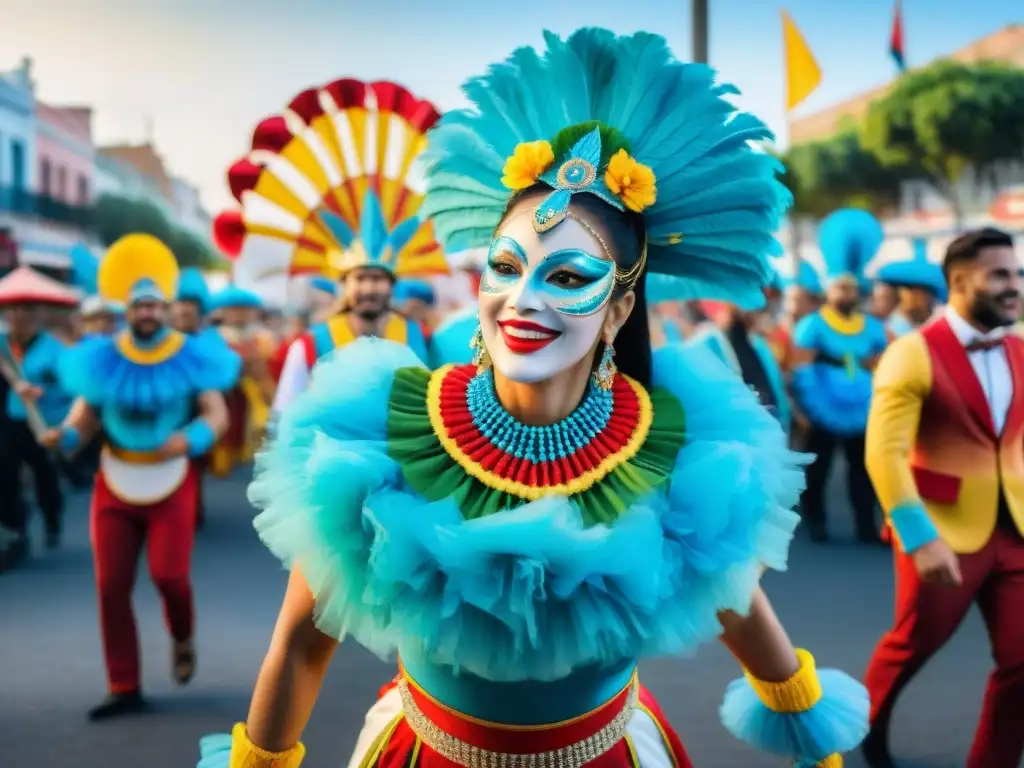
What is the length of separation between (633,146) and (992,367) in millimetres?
2321

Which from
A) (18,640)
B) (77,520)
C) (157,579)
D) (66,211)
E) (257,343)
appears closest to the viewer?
(157,579)

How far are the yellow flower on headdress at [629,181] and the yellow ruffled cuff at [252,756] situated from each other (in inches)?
51.0

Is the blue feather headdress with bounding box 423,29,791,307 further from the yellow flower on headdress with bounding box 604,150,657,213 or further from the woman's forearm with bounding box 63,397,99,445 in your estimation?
the woman's forearm with bounding box 63,397,99,445

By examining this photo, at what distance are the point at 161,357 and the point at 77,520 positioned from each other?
17.3 feet

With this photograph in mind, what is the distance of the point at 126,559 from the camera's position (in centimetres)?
495

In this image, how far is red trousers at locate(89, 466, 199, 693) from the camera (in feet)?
16.1

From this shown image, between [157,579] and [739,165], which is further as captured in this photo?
[157,579]

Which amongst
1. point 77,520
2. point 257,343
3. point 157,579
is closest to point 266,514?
point 157,579

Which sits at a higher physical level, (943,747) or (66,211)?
(66,211)

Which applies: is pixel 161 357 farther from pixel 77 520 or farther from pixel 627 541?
pixel 77 520

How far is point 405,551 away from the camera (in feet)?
6.07

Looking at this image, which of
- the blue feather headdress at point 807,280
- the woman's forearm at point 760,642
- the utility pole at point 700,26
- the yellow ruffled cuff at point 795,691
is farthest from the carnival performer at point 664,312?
the utility pole at point 700,26

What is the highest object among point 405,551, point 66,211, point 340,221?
point 66,211

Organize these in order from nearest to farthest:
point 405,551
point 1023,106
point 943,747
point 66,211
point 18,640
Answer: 1. point 405,551
2. point 943,747
3. point 18,640
4. point 1023,106
5. point 66,211
